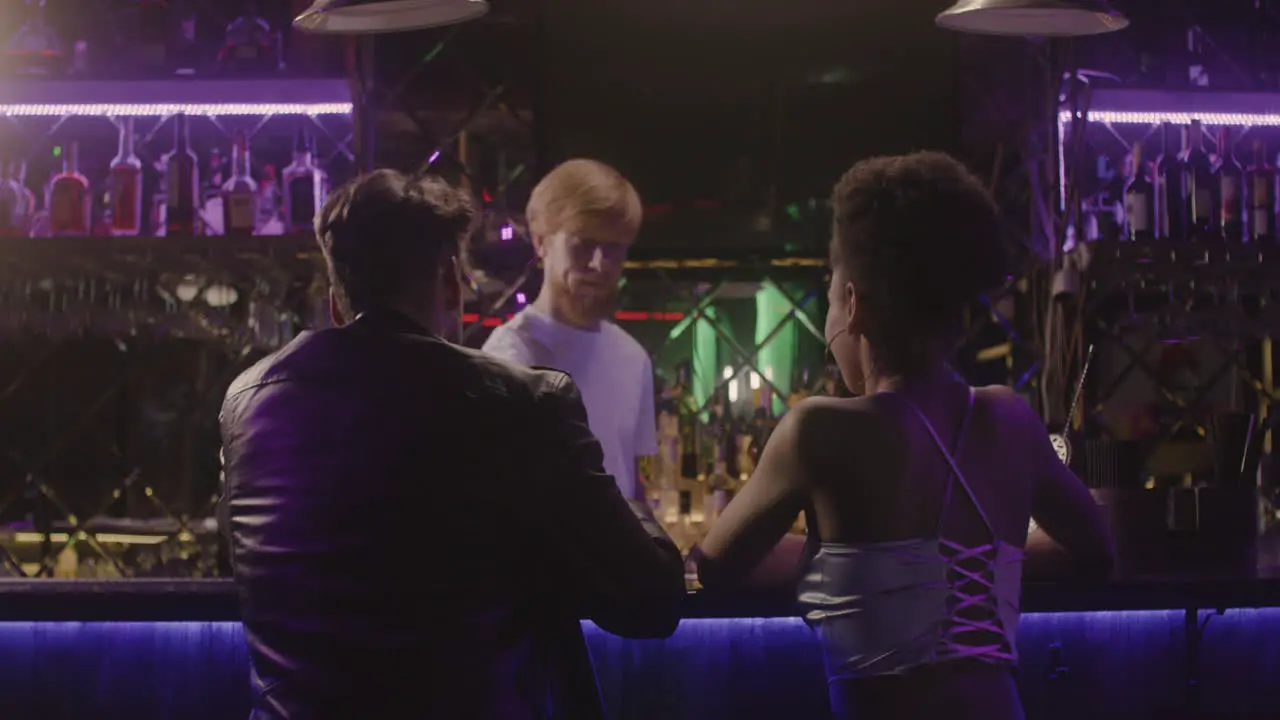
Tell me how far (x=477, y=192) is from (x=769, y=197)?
930 mm

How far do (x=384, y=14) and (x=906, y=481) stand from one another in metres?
1.68

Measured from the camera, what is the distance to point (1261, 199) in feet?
12.3

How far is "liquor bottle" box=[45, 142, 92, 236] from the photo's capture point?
3.65 meters

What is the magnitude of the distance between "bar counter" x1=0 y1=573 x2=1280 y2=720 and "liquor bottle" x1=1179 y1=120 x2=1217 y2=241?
147cm

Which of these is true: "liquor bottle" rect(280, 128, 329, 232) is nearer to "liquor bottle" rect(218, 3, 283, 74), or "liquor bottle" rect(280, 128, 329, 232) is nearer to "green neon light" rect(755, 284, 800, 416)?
"liquor bottle" rect(218, 3, 283, 74)

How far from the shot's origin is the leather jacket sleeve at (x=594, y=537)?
1308 millimetres

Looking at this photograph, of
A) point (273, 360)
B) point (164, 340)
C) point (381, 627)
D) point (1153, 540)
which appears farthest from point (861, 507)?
point (164, 340)

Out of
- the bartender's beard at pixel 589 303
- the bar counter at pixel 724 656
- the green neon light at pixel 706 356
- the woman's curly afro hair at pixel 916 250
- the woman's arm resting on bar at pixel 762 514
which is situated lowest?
the bar counter at pixel 724 656

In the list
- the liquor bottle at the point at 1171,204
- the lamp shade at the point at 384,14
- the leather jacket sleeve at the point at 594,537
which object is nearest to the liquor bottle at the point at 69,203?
the lamp shade at the point at 384,14

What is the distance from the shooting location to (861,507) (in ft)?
4.42

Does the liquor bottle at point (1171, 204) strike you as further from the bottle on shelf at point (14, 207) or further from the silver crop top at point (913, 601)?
the bottle on shelf at point (14, 207)

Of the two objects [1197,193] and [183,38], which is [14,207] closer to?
[183,38]

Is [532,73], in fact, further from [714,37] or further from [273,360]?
[273,360]

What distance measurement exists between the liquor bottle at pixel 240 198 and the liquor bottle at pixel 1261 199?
117 inches
